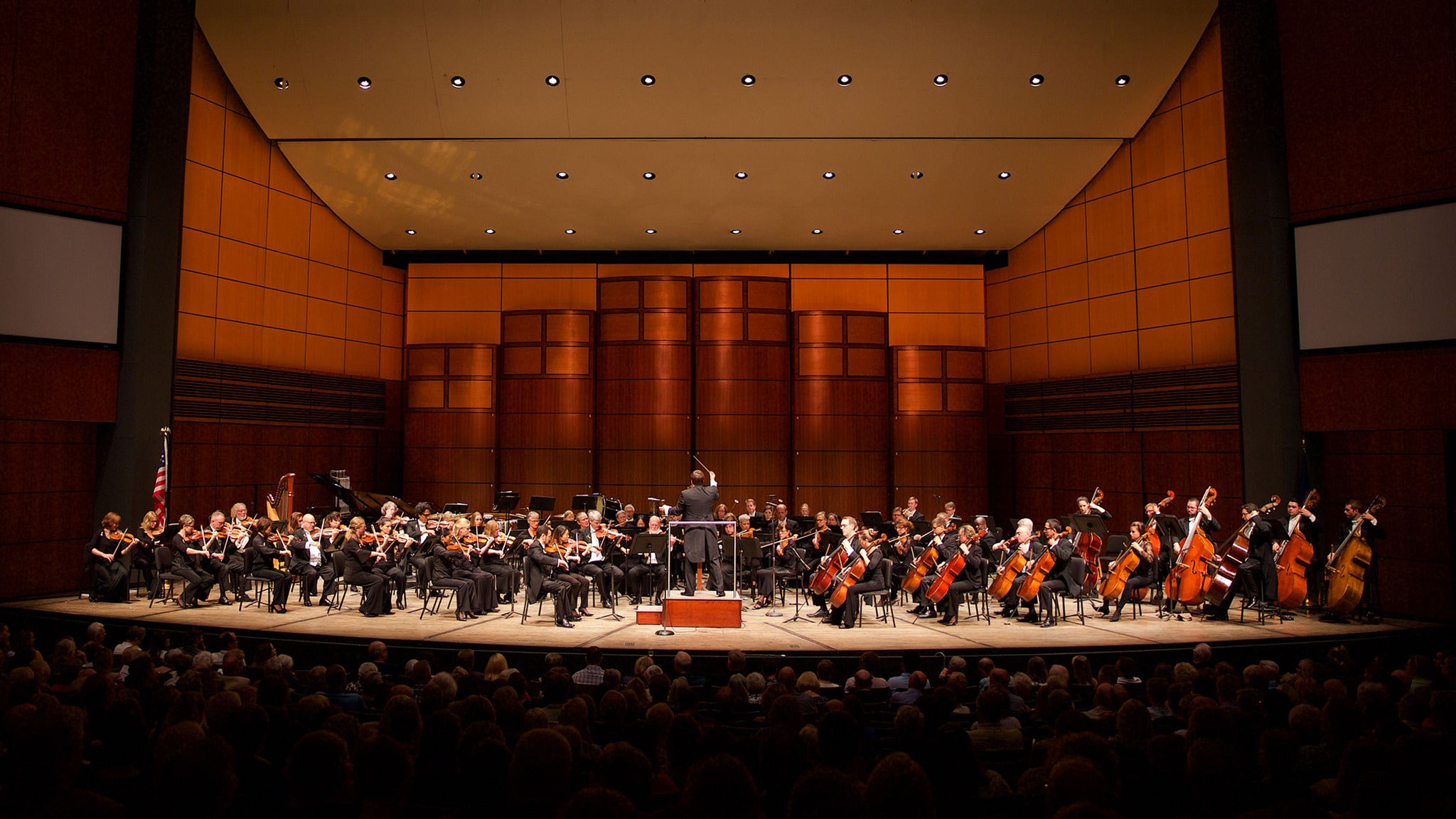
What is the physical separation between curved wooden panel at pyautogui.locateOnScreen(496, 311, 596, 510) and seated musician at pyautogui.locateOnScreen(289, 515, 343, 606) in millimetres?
5554

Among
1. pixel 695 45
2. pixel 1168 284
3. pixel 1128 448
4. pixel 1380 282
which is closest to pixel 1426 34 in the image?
pixel 1380 282

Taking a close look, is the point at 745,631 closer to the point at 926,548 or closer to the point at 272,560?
the point at 926,548

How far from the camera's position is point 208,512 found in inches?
491

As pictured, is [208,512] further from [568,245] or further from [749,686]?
[749,686]

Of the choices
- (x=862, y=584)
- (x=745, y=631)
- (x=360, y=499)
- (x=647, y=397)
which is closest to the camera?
(x=745, y=631)

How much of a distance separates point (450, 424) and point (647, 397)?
3940mm

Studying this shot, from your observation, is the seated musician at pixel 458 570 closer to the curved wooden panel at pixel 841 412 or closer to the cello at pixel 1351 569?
Result: the curved wooden panel at pixel 841 412

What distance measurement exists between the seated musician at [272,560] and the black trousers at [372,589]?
0.81 m

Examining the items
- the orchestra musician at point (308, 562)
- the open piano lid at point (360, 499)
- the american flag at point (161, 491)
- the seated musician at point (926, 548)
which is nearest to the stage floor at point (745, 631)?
the seated musician at point (926, 548)

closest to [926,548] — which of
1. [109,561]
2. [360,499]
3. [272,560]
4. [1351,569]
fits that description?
[1351,569]

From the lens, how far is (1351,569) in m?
8.49

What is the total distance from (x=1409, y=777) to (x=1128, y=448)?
1153cm

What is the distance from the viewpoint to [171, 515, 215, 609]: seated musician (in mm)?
9609

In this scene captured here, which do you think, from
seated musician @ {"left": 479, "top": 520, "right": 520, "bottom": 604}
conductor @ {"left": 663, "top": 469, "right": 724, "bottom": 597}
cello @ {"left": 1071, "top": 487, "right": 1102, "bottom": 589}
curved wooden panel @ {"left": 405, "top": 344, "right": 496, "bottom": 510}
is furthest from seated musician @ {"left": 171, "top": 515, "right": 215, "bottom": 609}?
cello @ {"left": 1071, "top": 487, "right": 1102, "bottom": 589}
